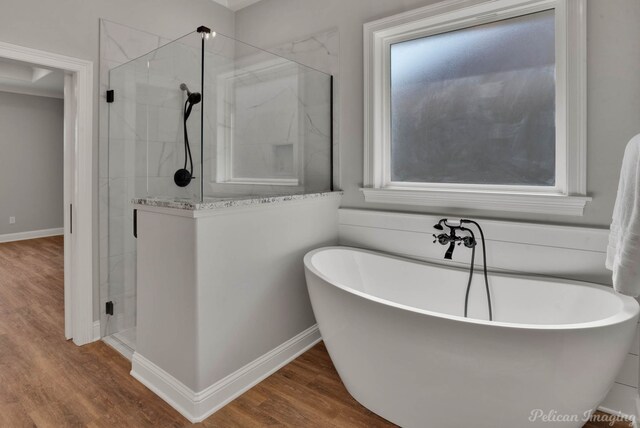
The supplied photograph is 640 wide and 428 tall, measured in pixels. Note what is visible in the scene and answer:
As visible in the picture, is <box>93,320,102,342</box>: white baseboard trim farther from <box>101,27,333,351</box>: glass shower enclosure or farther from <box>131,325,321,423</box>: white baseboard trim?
<box>131,325,321,423</box>: white baseboard trim

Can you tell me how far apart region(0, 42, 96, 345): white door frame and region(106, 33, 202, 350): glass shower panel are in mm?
122

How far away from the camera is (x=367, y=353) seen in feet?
5.07

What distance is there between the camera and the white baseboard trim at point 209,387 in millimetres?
1657

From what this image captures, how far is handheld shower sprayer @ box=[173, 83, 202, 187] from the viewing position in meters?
1.83

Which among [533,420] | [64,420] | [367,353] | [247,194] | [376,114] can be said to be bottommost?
[64,420]

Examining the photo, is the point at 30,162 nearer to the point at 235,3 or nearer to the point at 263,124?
the point at 235,3

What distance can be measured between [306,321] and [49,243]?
5.36 meters

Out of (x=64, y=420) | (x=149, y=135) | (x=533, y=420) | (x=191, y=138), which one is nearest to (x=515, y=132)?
(x=533, y=420)

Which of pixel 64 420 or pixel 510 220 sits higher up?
pixel 510 220

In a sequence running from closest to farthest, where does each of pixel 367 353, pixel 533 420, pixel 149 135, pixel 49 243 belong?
1. pixel 533 420
2. pixel 367 353
3. pixel 149 135
4. pixel 49 243

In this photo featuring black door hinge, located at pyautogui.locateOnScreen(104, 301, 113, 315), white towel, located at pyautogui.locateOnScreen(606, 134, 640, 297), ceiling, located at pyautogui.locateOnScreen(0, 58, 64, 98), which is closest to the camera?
white towel, located at pyautogui.locateOnScreen(606, 134, 640, 297)

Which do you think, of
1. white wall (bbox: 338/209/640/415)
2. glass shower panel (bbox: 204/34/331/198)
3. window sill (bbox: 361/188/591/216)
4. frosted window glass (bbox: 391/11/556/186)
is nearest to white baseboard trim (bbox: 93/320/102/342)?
glass shower panel (bbox: 204/34/331/198)

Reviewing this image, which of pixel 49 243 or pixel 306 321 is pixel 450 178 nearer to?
pixel 306 321

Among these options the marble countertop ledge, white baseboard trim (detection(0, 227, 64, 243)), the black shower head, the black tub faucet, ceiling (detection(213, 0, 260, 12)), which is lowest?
white baseboard trim (detection(0, 227, 64, 243))
